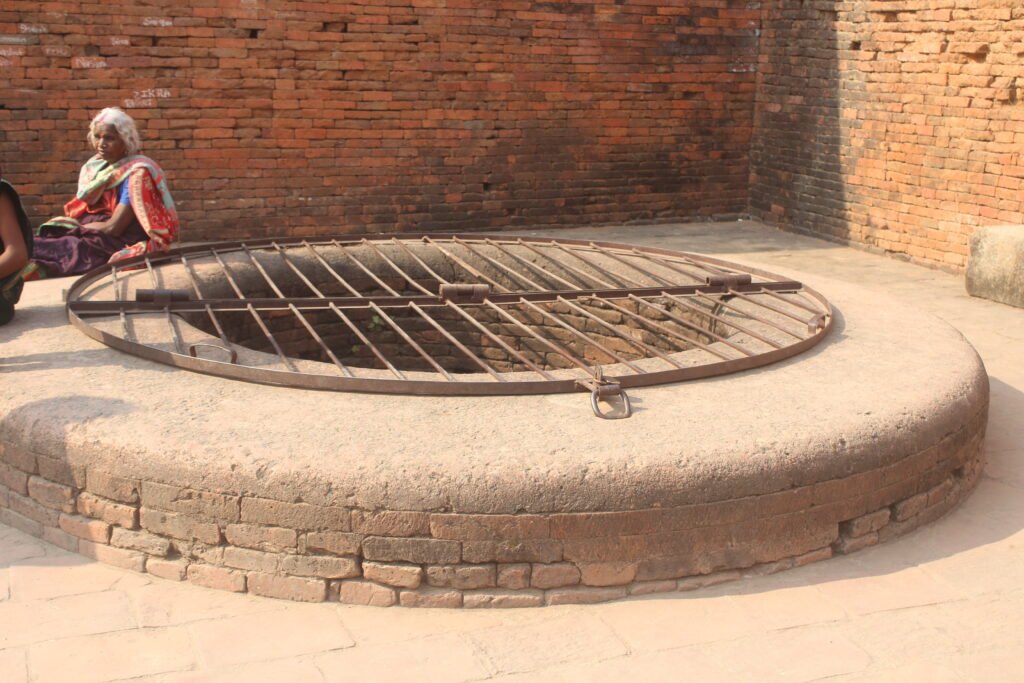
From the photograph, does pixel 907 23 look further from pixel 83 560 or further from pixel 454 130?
pixel 83 560

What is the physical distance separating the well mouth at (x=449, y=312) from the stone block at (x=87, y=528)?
2.29 ft

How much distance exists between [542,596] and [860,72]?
286 inches

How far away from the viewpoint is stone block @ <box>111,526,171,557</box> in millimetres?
3531

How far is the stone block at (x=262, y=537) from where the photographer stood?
339cm

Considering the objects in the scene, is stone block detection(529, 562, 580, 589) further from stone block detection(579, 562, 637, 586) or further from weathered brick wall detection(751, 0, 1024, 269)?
weathered brick wall detection(751, 0, 1024, 269)

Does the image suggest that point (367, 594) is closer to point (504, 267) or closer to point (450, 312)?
point (504, 267)

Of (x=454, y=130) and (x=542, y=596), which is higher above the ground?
(x=454, y=130)

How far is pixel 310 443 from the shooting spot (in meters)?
3.48

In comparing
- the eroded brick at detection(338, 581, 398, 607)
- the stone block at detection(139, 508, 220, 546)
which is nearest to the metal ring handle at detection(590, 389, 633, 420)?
the eroded brick at detection(338, 581, 398, 607)

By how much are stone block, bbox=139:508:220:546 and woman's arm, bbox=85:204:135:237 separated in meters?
3.31

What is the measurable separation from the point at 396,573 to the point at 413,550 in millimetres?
90

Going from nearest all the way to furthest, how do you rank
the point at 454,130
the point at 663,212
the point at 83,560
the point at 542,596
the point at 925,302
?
the point at 542,596 → the point at 83,560 → the point at 925,302 → the point at 454,130 → the point at 663,212

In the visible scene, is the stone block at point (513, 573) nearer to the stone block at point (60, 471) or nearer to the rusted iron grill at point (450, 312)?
the rusted iron grill at point (450, 312)

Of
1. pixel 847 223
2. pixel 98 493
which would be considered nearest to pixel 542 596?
pixel 98 493
